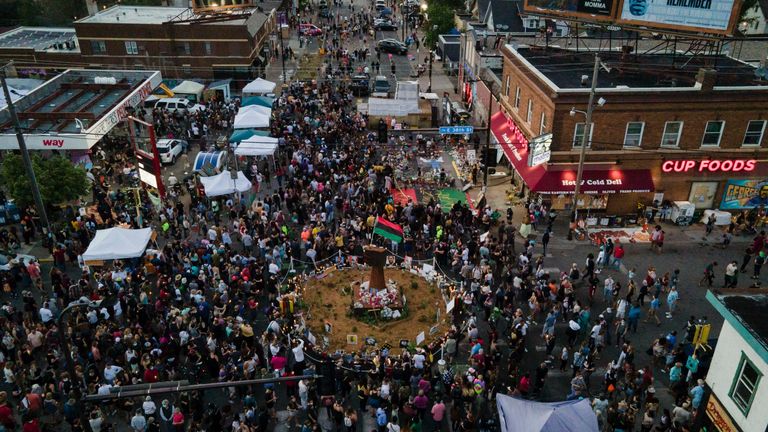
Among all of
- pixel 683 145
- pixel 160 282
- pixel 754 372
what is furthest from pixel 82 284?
pixel 683 145

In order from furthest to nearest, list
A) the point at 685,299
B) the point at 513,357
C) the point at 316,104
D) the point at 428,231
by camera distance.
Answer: the point at 316,104, the point at 428,231, the point at 685,299, the point at 513,357

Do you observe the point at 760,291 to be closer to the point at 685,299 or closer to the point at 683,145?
the point at 685,299

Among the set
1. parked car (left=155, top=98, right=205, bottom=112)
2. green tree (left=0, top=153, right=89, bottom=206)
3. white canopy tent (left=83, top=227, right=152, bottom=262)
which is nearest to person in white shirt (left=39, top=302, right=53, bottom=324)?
white canopy tent (left=83, top=227, right=152, bottom=262)

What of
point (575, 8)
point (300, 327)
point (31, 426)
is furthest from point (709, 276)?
point (31, 426)

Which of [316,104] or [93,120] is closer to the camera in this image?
[93,120]

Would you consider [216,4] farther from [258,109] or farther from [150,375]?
[150,375]

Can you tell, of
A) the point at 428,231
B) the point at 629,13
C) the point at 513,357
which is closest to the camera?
the point at 513,357

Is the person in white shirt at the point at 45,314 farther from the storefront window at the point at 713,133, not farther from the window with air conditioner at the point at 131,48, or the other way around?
the window with air conditioner at the point at 131,48

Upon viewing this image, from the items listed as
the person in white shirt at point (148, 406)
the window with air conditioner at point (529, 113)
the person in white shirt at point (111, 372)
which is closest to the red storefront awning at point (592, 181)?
the window with air conditioner at point (529, 113)

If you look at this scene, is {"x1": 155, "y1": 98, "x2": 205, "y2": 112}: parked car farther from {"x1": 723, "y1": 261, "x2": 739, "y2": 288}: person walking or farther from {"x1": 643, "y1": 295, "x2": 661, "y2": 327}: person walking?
{"x1": 723, "y1": 261, "x2": 739, "y2": 288}: person walking
